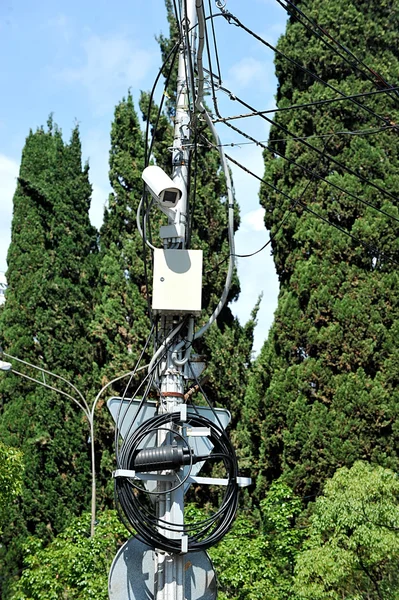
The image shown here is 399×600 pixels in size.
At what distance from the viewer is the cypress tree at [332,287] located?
12.5 m

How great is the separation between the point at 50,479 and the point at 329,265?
7162 mm

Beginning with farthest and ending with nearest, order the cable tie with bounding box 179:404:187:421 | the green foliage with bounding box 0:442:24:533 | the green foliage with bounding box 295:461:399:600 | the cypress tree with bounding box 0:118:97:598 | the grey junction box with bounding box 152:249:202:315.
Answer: the cypress tree with bounding box 0:118:97:598
the green foliage with bounding box 0:442:24:533
the green foliage with bounding box 295:461:399:600
the grey junction box with bounding box 152:249:202:315
the cable tie with bounding box 179:404:187:421

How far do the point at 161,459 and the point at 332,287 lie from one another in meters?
10.1

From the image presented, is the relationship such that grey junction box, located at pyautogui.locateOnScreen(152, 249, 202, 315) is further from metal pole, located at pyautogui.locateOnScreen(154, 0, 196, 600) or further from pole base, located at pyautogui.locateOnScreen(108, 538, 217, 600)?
pole base, located at pyautogui.locateOnScreen(108, 538, 217, 600)

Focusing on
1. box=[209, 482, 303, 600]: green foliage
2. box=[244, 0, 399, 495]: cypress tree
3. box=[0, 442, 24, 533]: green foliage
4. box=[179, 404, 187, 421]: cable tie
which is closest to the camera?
box=[179, 404, 187, 421]: cable tie

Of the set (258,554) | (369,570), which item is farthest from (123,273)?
(369,570)

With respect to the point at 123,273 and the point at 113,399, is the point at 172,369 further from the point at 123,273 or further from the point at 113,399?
the point at 123,273

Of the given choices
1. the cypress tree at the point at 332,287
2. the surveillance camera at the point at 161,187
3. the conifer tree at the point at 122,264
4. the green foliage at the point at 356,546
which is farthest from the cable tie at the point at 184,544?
the conifer tree at the point at 122,264

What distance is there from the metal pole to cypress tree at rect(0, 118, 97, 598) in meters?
10.8

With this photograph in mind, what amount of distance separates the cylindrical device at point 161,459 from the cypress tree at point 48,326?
11.1 metres

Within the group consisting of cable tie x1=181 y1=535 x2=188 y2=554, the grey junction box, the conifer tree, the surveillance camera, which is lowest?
cable tie x1=181 y1=535 x2=188 y2=554

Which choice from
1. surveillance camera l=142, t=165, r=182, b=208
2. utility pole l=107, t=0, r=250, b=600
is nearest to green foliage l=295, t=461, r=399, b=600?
utility pole l=107, t=0, r=250, b=600

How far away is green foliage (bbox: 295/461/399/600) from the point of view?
362 inches

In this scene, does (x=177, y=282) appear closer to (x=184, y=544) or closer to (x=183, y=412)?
(x=183, y=412)
